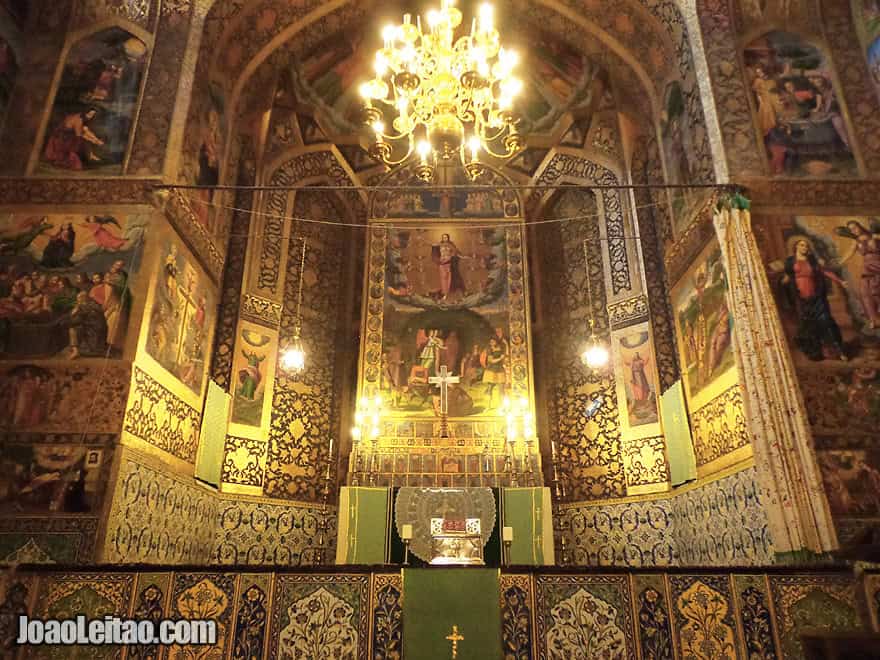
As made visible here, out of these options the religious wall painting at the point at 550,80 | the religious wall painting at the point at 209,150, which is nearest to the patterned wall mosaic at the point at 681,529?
the religious wall painting at the point at 550,80

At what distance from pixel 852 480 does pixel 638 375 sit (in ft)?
15.1

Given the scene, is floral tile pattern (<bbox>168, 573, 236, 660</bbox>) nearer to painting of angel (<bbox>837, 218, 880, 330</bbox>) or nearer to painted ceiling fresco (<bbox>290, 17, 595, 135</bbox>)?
painting of angel (<bbox>837, 218, 880, 330</bbox>)

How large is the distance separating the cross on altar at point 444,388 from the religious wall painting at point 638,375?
10.1 ft

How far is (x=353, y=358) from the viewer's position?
12.7m

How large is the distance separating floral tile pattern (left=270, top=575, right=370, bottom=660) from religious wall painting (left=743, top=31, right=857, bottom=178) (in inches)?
291

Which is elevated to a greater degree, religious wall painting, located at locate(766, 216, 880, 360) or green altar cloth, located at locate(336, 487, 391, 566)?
religious wall painting, located at locate(766, 216, 880, 360)

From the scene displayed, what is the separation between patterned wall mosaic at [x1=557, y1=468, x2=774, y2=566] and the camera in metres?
7.26

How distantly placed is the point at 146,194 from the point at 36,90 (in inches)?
102

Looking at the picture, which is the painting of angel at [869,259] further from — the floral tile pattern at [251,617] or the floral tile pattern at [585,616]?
the floral tile pattern at [251,617]

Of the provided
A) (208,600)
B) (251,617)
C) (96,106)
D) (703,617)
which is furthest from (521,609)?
(96,106)

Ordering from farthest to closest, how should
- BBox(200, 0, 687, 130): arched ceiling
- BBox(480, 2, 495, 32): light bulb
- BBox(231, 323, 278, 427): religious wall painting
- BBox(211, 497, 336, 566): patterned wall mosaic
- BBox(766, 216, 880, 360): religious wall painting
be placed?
BBox(231, 323, 278, 427): religious wall painting
BBox(200, 0, 687, 130): arched ceiling
BBox(211, 497, 336, 566): patterned wall mosaic
BBox(766, 216, 880, 360): religious wall painting
BBox(480, 2, 495, 32): light bulb

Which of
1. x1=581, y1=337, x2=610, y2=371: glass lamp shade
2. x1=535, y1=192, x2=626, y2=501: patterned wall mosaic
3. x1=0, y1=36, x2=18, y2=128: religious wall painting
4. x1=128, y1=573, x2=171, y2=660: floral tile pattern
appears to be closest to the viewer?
x1=128, y1=573, x2=171, y2=660: floral tile pattern

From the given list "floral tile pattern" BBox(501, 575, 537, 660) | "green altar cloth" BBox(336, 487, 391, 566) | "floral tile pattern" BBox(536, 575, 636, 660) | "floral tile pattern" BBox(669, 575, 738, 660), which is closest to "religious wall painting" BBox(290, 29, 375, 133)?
"green altar cloth" BBox(336, 487, 391, 566)

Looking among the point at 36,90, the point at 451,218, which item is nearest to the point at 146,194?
the point at 36,90
